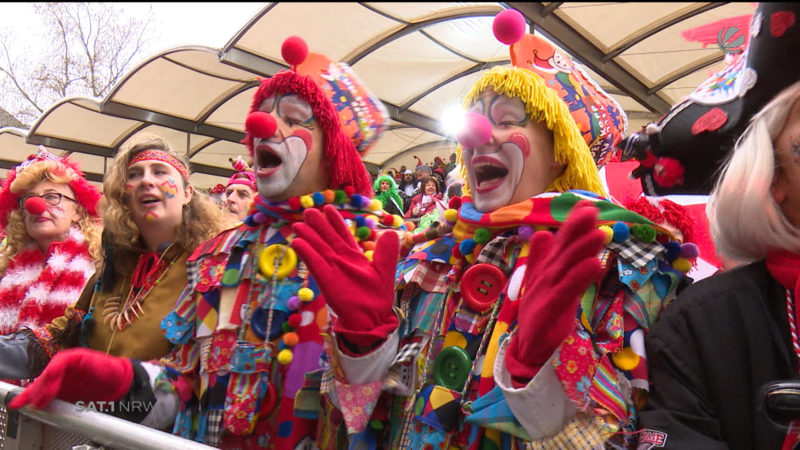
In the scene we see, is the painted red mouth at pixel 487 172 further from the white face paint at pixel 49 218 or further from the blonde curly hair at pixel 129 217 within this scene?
the white face paint at pixel 49 218

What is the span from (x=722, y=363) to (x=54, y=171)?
331cm

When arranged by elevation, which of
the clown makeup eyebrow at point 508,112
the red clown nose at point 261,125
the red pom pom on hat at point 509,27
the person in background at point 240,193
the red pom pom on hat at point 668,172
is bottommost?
the red pom pom on hat at point 668,172

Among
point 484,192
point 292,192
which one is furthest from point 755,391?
point 292,192

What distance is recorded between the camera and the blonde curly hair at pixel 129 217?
264cm

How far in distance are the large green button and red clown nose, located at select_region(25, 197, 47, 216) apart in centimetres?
253

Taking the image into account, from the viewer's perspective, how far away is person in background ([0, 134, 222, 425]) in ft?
8.00

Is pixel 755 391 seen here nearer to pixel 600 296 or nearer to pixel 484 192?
pixel 600 296

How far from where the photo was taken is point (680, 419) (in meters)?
1.25

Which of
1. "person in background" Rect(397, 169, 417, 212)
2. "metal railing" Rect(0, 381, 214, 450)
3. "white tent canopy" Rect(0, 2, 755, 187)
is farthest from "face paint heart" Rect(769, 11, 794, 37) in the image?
"person in background" Rect(397, 169, 417, 212)

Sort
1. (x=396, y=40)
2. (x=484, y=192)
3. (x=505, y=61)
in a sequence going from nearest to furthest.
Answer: (x=484, y=192), (x=396, y=40), (x=505, y=61)

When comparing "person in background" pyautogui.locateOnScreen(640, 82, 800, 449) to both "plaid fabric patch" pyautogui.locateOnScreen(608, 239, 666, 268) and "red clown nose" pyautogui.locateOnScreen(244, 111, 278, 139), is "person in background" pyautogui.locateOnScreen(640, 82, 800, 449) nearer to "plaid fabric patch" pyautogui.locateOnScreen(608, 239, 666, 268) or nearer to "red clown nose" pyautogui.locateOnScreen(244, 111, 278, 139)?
"plaid fabric patch" pyautogui.locateOnScreen(608, 239, 666, 268)

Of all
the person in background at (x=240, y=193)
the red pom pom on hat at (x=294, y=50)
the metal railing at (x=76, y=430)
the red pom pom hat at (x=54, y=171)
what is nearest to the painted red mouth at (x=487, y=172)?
the red pom pom on hat at (x=294, y=50)

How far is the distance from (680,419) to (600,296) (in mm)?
373

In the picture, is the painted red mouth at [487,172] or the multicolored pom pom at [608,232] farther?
the painted red mouth at [487,172]
